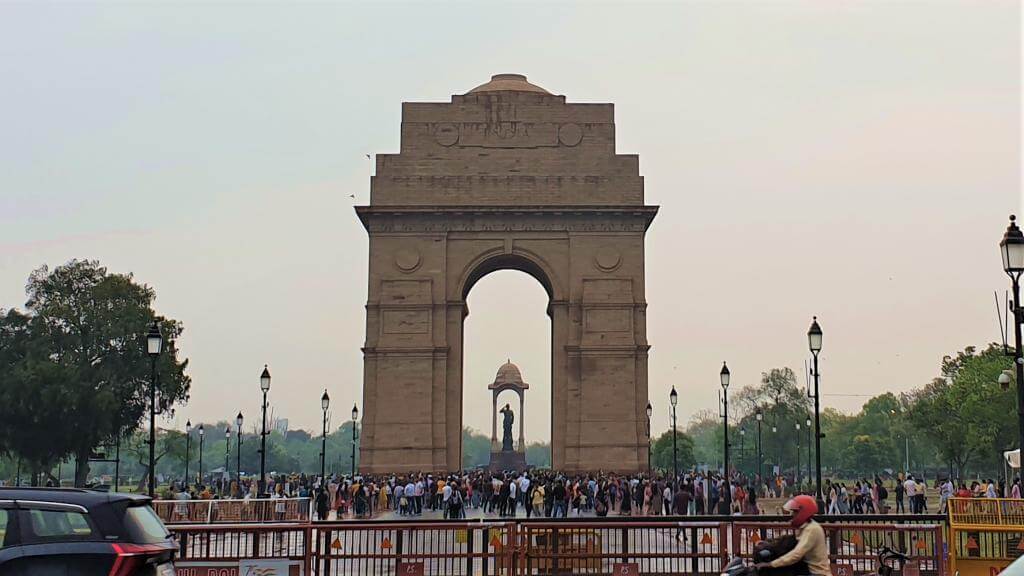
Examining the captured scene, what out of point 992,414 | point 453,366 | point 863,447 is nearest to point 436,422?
point 453,366

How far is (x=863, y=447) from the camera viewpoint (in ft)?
312

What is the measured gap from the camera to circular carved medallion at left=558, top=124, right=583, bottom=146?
5069 cm

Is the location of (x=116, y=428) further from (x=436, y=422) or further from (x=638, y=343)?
(x=638, y=343)

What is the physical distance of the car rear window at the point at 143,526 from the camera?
30.0 ft

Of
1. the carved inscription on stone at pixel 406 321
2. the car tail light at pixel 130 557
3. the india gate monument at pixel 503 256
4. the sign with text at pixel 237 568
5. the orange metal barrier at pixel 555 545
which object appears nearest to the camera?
the car tail light at pixel 130 557

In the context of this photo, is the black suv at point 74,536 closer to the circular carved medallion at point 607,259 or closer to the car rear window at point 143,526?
the car rear window at point 143,526

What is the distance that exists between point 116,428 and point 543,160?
20824 mm

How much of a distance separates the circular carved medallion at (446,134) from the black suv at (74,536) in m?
41.7

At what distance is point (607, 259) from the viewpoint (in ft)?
163

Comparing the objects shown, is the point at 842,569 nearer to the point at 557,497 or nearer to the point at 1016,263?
the point at 1016,263

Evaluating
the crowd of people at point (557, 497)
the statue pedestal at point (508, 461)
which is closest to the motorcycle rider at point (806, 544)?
the crowd of people at point (557, 497)

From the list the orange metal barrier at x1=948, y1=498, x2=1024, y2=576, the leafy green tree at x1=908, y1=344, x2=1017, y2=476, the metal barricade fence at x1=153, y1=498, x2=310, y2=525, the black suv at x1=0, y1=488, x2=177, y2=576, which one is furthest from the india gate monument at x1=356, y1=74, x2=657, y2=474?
the black suv at x1=0, y1=488, x2=177, y2=576

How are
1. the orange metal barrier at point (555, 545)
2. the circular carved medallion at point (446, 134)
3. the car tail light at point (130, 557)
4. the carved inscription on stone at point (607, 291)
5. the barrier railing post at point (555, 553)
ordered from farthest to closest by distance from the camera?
the circular carved medallion at point (446, 134) < the carved inscription on stone at point (607, 291) < the barrier railing post at point (555, 553) < the orange metal barrier at point (555, 545) < the car tail light at point (130, 557)

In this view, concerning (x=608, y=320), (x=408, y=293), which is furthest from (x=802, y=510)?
(x=408, y=293)
